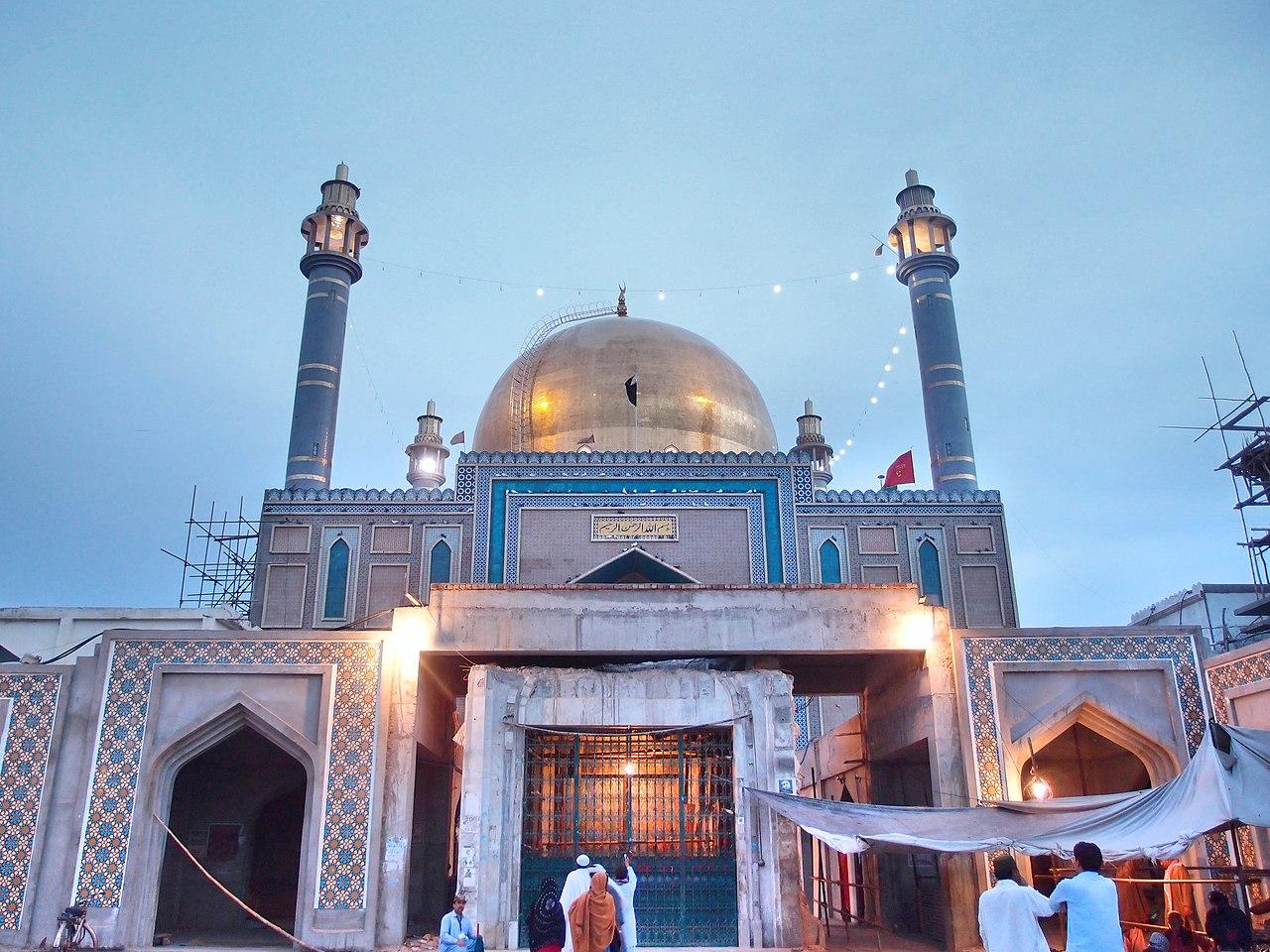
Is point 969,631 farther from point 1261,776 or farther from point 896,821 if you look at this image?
point 1261,776

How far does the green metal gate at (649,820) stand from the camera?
11.5 m

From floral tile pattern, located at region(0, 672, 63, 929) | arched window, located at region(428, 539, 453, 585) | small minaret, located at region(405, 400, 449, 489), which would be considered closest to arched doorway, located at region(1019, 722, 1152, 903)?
arched window, located at region(428, 539, 453, 585)

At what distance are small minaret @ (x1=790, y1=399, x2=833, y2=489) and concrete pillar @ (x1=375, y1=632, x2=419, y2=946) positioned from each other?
27.2 metres

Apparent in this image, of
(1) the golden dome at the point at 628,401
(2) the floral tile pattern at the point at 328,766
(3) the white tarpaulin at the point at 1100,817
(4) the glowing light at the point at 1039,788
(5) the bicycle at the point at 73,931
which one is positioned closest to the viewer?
(3) the white tarpaulin at the point at 1100,817

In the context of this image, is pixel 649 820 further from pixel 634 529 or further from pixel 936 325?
pixel 936 325

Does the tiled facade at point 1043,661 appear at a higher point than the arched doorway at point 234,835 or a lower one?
higher

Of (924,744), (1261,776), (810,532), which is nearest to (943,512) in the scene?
(810,532)

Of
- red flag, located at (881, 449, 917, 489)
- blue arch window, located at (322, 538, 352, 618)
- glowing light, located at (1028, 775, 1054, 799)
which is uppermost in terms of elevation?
red flag, located at (881, 449, 917, 489)

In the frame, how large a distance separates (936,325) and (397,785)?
64.7 feet

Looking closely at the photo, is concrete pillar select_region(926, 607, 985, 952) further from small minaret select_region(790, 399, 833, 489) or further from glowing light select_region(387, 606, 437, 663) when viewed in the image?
small minaret select_region(790, 399, 833, 489)

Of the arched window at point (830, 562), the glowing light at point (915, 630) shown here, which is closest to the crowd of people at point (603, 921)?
the glowing light at point (915, 630)

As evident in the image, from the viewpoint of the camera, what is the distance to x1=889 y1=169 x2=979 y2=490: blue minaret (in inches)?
1004

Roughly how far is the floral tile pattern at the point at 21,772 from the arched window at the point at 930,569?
53.6ft

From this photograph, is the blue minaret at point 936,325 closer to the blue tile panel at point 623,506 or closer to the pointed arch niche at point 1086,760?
the blue tile panel at point 623,506
